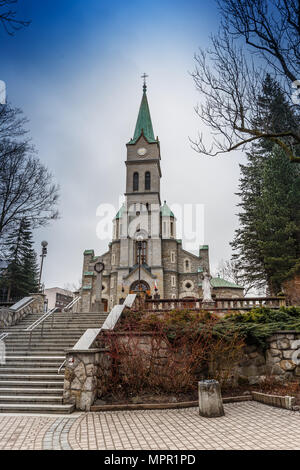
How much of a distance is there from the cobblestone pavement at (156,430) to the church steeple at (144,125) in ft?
121

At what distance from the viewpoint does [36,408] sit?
630cm

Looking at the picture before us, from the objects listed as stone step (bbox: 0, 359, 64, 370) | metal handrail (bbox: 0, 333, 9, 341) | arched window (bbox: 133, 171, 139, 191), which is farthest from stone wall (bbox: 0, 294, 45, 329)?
arched window (bbox: 133, 171, 139, 191)

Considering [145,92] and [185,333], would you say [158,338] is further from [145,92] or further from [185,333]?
[145,92]

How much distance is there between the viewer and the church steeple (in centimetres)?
3983

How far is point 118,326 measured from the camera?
30.0ft

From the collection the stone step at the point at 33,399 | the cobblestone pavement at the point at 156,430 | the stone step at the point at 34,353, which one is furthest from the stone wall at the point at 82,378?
the stone step at the point at 34,353

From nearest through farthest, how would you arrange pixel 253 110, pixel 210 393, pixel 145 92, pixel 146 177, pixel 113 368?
pixel 210 393 < pixel 113 368 < pixel 253 110 < pixel 146 177 < pixel 145 92

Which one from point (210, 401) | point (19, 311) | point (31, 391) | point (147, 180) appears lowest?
point (31, 391)

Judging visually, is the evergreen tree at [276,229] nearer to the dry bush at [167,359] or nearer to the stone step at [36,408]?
the dry bush at [167,359]

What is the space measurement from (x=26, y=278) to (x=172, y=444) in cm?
3160

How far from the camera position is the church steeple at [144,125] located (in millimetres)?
39834

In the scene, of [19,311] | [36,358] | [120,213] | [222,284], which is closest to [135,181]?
[120,213]

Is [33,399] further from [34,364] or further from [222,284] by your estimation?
[222,284]

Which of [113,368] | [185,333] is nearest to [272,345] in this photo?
[185,333]
